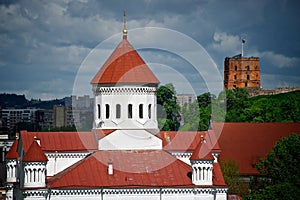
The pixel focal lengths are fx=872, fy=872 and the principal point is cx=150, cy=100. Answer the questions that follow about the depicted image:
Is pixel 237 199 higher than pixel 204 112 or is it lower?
lower

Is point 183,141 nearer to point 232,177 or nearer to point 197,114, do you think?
point 232,177

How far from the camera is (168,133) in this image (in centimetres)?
5856

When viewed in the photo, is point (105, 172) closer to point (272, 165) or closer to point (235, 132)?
point (272, 165)

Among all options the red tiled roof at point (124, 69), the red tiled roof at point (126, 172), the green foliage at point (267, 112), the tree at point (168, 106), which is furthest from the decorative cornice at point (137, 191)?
the green foliage at point (267, 112)

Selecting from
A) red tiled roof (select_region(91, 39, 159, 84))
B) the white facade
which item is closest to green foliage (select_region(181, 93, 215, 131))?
red tiled roof (select_region(91, 39, 159, 84))

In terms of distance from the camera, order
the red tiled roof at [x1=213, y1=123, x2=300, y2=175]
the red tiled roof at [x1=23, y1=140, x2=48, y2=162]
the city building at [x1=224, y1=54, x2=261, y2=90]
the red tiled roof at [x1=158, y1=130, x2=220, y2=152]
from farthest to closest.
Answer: the city building at [x1=224, y1=54, x2=261, y2=90]
the red tiled roof at [x1=213, y1=123, x2=300, y2=175]
the red tiled roof at [x1=158, y1=130, x2=220, y2=152]
the red tiled roof at [x1=23, y1=140, x2=48, y2=162]

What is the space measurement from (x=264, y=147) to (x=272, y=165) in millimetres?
14257

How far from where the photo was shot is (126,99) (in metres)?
55.0

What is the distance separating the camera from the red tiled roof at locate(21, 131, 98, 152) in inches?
2201

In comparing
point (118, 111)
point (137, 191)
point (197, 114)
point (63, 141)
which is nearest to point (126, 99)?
point (118, 111)

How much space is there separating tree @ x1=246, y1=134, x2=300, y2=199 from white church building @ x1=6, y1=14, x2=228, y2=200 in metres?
2.87

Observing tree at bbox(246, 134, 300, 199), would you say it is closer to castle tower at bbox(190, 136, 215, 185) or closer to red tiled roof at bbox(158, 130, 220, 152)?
castle tower at bbox(190, 136, 215, 185)

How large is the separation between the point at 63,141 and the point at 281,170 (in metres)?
14.1

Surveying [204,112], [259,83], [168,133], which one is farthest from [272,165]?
[259,83]
